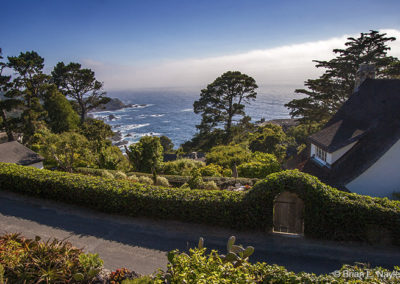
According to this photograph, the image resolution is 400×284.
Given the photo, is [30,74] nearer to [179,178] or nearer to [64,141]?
[64,141]

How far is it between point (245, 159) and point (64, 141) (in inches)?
588

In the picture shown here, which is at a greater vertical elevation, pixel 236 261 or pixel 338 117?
pixel 338 117

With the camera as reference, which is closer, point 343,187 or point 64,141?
point 343,187

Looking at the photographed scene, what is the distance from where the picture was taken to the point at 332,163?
15742 millimetres

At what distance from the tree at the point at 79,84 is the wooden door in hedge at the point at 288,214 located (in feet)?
149

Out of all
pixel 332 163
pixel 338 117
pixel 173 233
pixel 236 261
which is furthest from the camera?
pixel 338 117

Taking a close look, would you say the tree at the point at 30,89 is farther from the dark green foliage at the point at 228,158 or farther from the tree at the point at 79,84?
the dark green foliage at the point at 228,158

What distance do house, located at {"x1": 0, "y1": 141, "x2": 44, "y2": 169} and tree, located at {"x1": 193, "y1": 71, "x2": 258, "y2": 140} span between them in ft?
88.5

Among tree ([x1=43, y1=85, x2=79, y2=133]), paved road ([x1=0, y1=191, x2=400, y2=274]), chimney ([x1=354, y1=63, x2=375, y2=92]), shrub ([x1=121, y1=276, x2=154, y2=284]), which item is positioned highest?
chimney ([x1=354, y1=63, x2=375, y2=92])

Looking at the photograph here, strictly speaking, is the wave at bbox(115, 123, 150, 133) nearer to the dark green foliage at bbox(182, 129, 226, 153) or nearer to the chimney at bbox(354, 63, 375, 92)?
the dark green foliage at bbox(182, 129, 226, 153)

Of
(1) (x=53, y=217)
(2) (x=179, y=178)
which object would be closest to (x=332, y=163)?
(2) (x=179, y=178)

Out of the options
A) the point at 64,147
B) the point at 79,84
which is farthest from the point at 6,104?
the point at 64,147

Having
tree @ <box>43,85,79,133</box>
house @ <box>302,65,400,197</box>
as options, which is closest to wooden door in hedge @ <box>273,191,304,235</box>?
house @ <box>302,65,400,197</box>

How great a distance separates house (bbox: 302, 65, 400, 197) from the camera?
1364 centimetres
